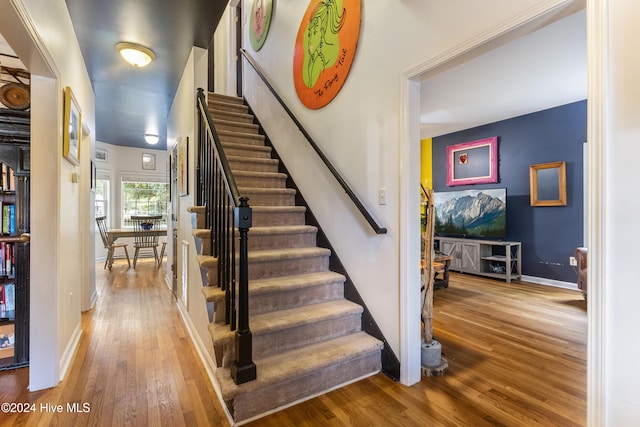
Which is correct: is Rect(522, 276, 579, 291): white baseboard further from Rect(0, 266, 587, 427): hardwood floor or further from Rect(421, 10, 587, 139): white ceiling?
Rect(421, 10, 587, 139): white ceiling

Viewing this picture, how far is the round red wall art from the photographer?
238cm

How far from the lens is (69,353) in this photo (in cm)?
229

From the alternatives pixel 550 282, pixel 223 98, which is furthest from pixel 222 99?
pixel 550 282

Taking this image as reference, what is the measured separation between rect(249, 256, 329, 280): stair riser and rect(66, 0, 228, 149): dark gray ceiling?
2.21 meters

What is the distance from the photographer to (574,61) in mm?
3088

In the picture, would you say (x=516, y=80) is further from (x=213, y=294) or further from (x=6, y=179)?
(x=6, y=179)

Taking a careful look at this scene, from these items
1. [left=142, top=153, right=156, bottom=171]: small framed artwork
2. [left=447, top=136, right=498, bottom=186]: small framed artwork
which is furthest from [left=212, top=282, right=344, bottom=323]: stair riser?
[left=142, top=153, right=156, bottom=171]: small framed artwork

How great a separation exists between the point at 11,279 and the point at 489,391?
3.45 m

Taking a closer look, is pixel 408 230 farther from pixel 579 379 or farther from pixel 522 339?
pixel 522 339

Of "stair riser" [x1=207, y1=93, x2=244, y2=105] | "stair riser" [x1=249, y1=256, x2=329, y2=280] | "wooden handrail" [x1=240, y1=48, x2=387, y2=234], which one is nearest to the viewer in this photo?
"wooden handrail" [x1=240, y1=48, x2=387, y2=234]

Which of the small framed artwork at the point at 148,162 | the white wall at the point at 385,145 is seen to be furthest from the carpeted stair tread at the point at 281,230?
the small framed artwork at the point at 148,162

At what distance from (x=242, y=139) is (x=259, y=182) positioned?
33.8 inches

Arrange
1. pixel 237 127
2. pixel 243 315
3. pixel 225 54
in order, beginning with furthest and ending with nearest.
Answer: pixel 225 54
pixel 237 127
pixel 243 315

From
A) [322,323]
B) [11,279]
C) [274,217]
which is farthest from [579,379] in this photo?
[11,279]
